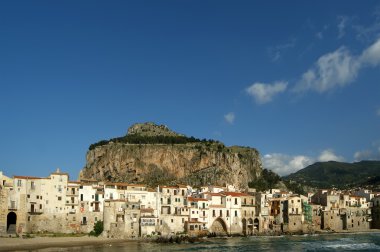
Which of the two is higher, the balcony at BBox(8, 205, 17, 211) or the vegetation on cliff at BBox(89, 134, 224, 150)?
the vegetation on cliff at BBox(89, 134, 224, 150)

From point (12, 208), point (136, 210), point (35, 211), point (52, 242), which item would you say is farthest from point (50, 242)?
point (136, 210)

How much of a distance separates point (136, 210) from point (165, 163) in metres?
106

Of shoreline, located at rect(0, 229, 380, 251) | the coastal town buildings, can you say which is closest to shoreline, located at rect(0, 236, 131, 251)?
shoreline, located at rect(0, 229, 380, 251)

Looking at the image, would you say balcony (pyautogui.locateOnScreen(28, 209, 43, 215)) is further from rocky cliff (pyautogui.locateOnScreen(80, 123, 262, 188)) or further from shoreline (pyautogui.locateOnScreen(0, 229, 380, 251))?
rocky cliff (pyautogui.locateOnScreen(80, 123, 262, 188))

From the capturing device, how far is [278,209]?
107875 mm

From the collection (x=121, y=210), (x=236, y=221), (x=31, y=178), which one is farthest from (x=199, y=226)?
(x=31, y=178)

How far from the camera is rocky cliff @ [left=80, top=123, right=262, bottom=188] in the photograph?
589ft

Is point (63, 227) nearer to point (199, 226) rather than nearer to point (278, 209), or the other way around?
point (199, 226)

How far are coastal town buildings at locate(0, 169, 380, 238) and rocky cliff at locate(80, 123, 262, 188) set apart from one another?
69.0 metres

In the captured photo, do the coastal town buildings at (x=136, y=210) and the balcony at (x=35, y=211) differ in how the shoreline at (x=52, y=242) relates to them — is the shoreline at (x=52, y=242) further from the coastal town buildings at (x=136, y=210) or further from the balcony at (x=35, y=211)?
the balcony at (x=35, y=211)

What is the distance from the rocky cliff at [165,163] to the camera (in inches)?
7067

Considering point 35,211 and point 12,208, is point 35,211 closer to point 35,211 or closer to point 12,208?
point 35,211

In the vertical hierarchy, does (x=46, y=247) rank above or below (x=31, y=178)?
below

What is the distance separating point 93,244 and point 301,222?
55.0 meters
